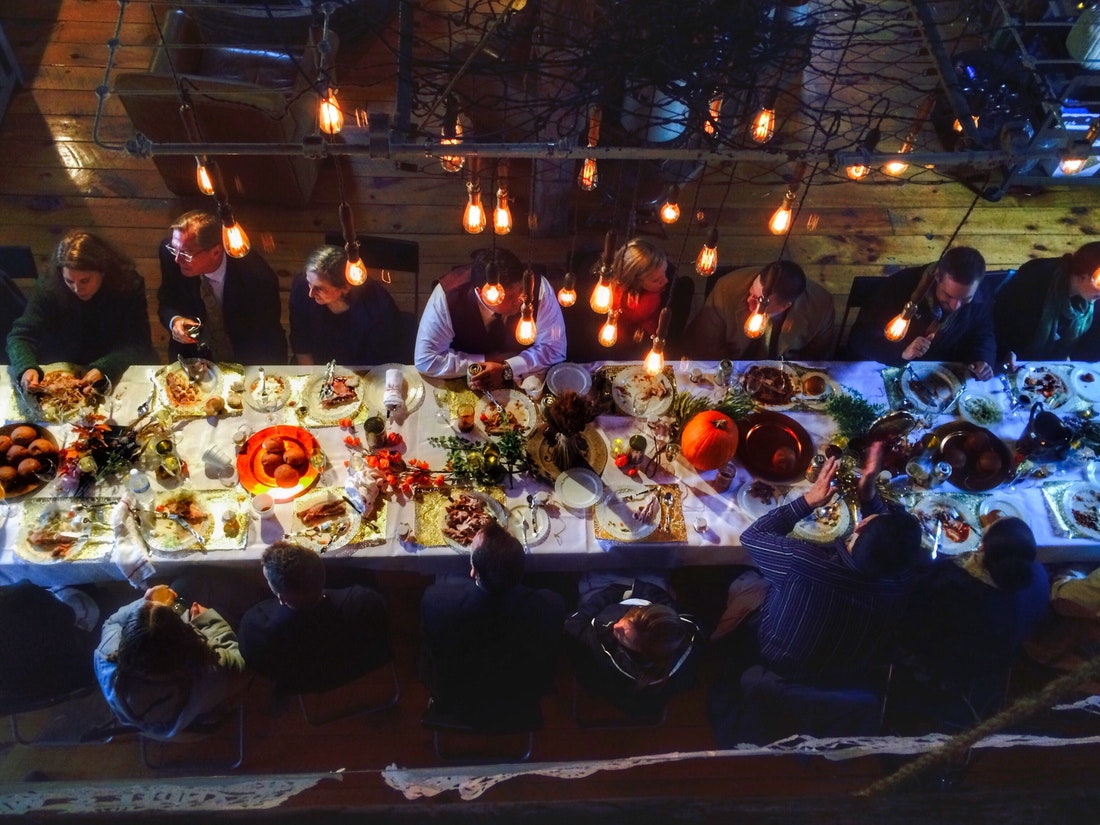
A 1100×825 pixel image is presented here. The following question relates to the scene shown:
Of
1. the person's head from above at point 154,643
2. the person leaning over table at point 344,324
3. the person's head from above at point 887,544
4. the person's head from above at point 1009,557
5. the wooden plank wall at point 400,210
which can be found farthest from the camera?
the wooden plank wall at point 400,210

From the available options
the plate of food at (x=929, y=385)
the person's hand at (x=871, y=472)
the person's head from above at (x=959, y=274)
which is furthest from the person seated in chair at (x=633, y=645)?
the person's head from above at (x=959, y=274)

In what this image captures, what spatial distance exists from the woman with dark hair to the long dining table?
1.11ft

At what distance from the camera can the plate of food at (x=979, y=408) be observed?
4.28m

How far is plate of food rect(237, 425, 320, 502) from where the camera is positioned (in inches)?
149

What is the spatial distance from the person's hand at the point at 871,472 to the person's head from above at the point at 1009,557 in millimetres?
532

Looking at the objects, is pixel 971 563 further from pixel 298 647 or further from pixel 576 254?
pixel 298 647

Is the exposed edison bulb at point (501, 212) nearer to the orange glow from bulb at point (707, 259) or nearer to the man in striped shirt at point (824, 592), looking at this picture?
the orange glow from bulb at point (707, 259)

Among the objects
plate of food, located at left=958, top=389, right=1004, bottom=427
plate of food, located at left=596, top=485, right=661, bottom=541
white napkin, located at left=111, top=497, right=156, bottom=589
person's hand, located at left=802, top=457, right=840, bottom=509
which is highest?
plate of food, located at left=958, top=389, right=1004, bottom=427

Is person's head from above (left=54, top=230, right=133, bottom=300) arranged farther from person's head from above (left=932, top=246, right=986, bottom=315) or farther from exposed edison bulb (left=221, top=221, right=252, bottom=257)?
person's head from above (left=932, top=246, right=986, bottom=315)

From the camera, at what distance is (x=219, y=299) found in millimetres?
4629

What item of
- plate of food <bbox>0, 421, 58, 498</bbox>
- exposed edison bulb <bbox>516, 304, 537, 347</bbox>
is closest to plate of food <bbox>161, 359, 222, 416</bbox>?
plate of food <bbox>0, 421, 58, 498</bbox>

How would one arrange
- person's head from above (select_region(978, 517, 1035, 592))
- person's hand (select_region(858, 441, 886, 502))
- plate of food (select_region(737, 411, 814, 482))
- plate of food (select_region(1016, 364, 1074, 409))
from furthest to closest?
plate of food (select_region(1016, 364, 1074, 409))
plate of food (select_region(737, 411, 814, 482))
person's hand (select_region(858, 441, 886, 502))
person's head from above (select_region(978, 517, 1035, 592))

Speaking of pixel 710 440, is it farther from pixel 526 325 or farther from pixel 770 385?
pixel 526 325

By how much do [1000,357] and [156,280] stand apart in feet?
18.5
